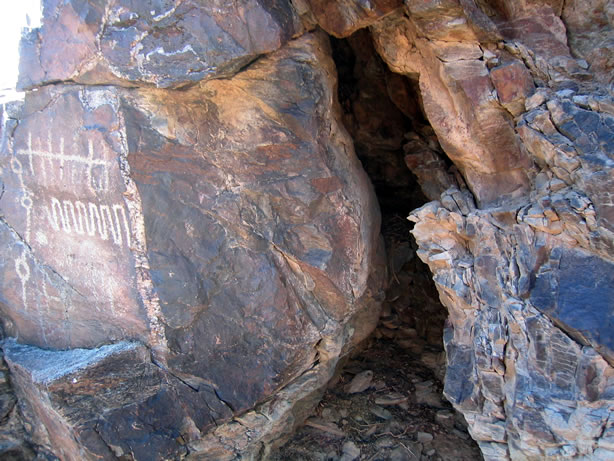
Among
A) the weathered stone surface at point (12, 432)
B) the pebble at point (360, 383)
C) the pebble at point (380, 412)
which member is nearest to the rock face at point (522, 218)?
the pebble at point (380, 412)

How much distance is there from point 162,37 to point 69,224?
3.67 feet

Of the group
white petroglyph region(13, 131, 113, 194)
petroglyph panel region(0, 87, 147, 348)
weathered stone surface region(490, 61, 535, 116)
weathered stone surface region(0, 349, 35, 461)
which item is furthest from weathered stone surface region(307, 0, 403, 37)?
weathered stone surface region(0, 349, 35, 461)

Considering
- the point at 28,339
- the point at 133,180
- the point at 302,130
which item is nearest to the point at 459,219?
the point at 302,130

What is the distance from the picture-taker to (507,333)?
2430 mm

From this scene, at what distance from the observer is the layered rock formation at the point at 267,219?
2244 mm

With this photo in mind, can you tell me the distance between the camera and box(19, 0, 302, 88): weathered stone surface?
7.60 feet

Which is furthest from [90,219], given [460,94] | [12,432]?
[460,94]

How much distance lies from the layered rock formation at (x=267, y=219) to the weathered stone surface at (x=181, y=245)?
11mm

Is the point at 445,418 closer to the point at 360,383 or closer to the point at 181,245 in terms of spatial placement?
the point at 360,383

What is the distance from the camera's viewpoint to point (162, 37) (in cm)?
232

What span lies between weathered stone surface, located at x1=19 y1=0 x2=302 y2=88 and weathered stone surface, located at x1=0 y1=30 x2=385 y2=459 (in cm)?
13

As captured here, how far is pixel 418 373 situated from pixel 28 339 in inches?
103

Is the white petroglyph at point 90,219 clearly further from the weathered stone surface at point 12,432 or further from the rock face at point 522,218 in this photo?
the rock face at point 522,218

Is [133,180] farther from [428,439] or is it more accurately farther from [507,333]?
[428,439]
